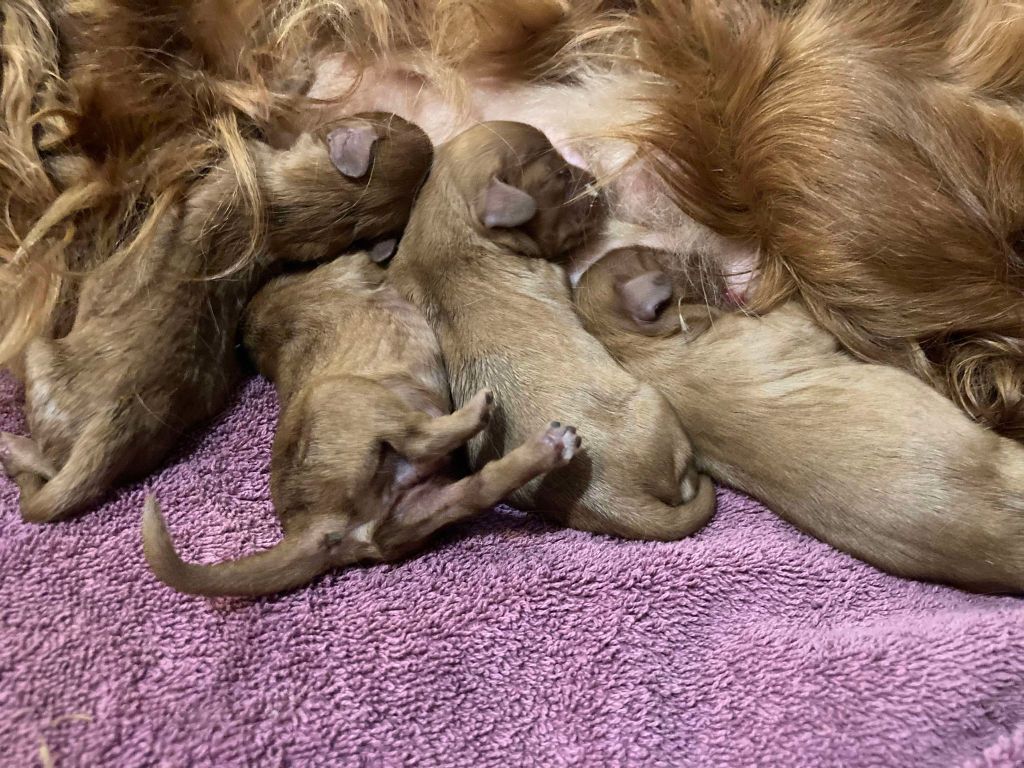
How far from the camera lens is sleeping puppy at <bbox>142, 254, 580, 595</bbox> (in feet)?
3.14

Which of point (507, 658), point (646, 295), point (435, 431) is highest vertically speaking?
point (646, 295)

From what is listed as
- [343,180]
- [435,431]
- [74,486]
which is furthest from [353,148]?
[74,486]

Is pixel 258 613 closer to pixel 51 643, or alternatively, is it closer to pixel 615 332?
pixel 51 643

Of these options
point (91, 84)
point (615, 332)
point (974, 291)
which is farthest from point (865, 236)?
point (91, 84)

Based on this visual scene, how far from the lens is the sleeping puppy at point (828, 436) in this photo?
3.04 ft

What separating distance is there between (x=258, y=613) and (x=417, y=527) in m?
0.20

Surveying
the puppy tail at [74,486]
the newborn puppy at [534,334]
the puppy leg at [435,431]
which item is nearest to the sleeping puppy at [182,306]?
the puppy tail at [74,486]

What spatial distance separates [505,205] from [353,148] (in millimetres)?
222

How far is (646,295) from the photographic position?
112 cm

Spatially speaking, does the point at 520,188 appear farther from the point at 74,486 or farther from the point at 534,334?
the point at 74,486

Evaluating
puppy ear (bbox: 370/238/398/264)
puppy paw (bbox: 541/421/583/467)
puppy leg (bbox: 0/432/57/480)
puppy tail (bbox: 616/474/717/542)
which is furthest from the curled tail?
puppy leg (bbox: 0/432/57/480)

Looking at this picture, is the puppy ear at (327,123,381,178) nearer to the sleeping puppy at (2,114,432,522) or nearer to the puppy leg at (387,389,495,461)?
the sleeping puppy at (2,114,432,522)

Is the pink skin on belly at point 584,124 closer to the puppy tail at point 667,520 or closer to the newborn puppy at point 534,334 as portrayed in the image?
the newborn puppy at point 534,334

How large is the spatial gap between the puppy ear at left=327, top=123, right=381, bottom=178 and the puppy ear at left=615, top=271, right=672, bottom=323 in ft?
1.29
